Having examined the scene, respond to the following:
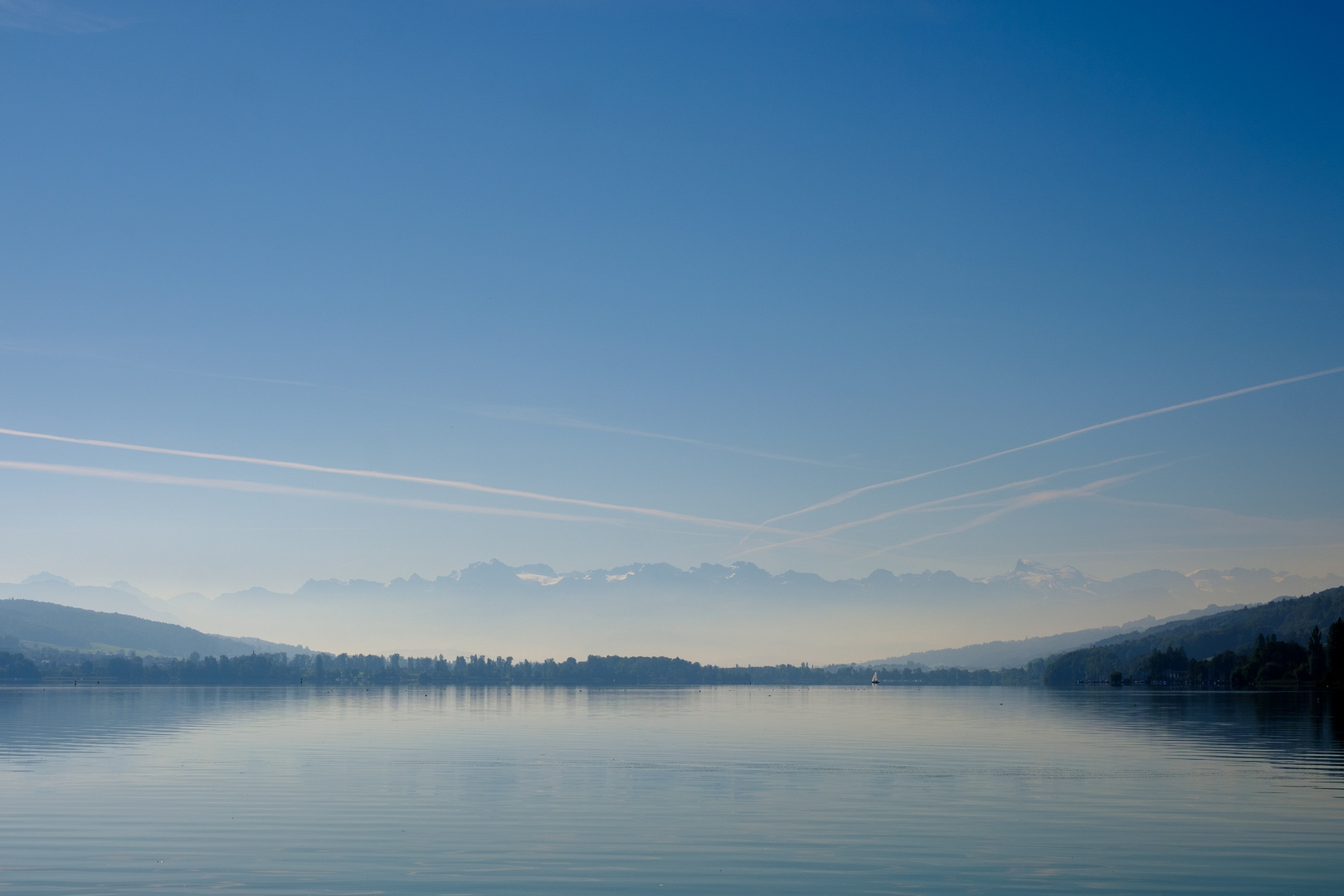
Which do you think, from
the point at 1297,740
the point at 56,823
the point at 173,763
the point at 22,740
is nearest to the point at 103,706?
the point at 22,740

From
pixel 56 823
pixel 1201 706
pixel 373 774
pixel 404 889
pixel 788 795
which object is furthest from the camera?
pixel 1201 706

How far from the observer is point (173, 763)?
69.3m

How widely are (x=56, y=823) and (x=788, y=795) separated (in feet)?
104

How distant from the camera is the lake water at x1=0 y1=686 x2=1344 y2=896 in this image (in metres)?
33.2

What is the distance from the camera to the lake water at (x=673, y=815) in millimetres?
33156

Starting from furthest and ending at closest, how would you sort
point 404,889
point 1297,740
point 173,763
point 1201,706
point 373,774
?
1. point 1201,706
2. point 1297,740
3. point 173,763
4. point 373,774
5. point 404,889

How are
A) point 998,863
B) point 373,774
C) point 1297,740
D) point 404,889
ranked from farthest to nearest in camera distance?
point 1297,740, point 373,774, point 998,863, point 404,889

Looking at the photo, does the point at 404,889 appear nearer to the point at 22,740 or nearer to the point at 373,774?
the point at 373,774

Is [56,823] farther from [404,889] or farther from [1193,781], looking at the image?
[1193,781]

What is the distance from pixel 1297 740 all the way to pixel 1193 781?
36.3 meters

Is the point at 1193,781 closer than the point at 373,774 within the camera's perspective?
Yes

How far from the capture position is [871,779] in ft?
197

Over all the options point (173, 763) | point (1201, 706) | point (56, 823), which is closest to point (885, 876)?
point (56, 823)

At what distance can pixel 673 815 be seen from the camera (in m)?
46.2
